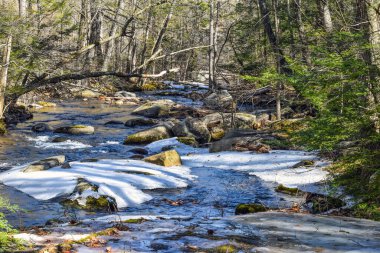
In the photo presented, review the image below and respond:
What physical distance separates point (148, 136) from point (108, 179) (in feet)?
21.0

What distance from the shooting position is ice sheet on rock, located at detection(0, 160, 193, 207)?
8.40 m

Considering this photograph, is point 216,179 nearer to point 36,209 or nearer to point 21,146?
point 36,209

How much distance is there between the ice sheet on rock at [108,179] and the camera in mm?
8398

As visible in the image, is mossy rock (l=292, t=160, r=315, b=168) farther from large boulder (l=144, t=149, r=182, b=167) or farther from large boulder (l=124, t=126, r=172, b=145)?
large boulder (l=124, t=126, r=172, b=145)

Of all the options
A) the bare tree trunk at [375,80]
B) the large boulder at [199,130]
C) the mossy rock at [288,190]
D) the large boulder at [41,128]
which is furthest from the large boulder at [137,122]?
the bare tree trunk at [375,80]

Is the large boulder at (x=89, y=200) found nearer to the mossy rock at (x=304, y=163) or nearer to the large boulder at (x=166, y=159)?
the large boulder at (x=166, y=159)

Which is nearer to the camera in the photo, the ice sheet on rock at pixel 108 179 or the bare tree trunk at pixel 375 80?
the bare tree trunk at pixel 375 80

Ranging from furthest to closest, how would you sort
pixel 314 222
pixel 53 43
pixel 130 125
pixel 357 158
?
pixel 130 125 < pixel 53 43 < pixel 357 158 < pixel 314 222

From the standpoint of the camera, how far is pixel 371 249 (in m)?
3.66

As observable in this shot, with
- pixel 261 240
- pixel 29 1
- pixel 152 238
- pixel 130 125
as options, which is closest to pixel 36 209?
pixel 152 238

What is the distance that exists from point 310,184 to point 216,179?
233cm

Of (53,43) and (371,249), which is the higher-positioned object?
(53,43)

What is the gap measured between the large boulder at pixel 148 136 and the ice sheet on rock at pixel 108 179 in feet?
13.0

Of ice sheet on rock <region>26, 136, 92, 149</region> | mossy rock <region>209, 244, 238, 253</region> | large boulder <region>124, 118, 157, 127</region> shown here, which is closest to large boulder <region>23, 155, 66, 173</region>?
ice sheet on rock <region>26, 136, 92, 149</region>
